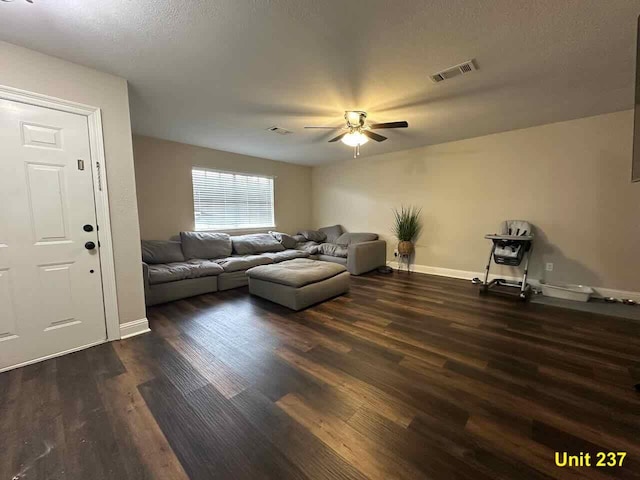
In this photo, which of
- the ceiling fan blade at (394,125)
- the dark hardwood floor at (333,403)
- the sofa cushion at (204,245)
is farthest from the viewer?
the sofa cushion at (204,245)

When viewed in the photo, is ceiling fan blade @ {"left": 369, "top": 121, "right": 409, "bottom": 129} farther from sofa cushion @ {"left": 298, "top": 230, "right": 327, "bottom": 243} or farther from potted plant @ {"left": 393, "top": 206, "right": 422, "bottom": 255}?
sofa cushion @ {"left": 298, "top": 230, "right": 327, "bottom": 243}

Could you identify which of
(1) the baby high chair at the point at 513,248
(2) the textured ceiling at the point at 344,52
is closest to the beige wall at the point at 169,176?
(2) the textured ceiling at the point at 344,52

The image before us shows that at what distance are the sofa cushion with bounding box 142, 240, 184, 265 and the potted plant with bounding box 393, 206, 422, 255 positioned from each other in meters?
4.01

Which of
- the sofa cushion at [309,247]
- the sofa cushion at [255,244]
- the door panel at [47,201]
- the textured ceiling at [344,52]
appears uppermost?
the textured ceiling at [344,52]

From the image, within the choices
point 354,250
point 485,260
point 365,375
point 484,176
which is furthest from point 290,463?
point 484,176

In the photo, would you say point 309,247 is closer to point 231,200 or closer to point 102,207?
point 231,200

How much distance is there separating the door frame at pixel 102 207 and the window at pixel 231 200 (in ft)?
8.04

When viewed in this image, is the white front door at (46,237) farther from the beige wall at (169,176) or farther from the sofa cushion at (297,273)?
the beige wall at (169,176)

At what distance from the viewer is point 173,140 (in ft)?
13.9

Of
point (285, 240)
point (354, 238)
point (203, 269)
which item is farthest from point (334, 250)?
point (203, 269)

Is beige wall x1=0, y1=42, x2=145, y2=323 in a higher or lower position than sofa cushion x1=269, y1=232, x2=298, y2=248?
higher

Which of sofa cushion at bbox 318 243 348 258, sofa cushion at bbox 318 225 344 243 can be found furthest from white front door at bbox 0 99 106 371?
sofa cushion at bbox 318 225 344 243

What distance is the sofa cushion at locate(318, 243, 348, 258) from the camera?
16.8 feet

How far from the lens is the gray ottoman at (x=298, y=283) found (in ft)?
10.0
